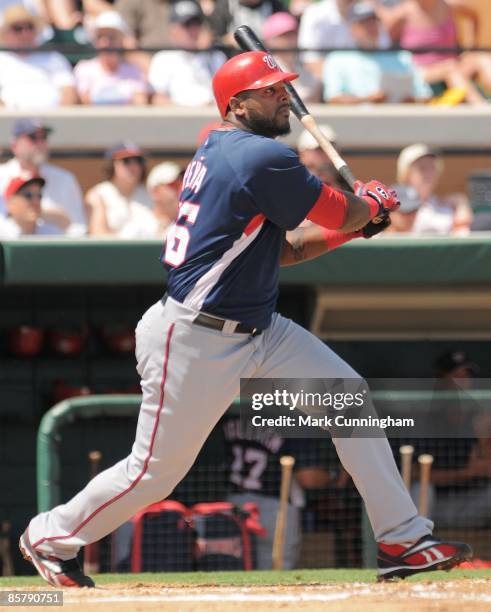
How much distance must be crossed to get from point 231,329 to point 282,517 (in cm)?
260

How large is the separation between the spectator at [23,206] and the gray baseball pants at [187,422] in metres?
3.22

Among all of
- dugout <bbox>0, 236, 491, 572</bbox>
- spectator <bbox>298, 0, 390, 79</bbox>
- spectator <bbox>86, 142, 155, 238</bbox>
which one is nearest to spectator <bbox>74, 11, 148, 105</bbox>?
spectator <bbox>86, 142, 155, 238</bbox>

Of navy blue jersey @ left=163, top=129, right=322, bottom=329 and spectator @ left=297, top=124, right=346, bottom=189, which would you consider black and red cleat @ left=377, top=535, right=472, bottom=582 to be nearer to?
navy blue jersey @ left=163, top=129, right=322, bottom=329

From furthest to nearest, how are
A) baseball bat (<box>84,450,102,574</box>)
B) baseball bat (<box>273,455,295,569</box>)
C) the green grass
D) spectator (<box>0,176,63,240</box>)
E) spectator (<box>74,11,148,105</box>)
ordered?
spectator (<box>74,11,148,105</box>) → spectator (<box>0,176,63,240</box>) → baseball bat (<box>273,455,295,569</box>) → baseball bat (<box>84,450,102,574</box>) → the green grass

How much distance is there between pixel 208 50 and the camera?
27.0 ft

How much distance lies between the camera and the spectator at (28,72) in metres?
8.27

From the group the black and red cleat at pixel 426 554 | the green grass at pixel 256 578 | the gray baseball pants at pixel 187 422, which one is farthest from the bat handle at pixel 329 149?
the green grass at pixel 256 578

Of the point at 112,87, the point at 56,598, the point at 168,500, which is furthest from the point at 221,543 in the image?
the point at 112,87

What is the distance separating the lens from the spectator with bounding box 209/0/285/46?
917 centimetres

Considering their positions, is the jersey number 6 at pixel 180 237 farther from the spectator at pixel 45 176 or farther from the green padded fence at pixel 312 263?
the spectator at pixel 45 176

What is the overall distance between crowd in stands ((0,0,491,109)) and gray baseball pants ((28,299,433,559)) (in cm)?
450

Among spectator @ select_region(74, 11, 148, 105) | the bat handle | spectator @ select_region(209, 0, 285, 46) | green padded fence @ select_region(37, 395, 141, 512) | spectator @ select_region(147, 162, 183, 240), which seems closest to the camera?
the bat handle

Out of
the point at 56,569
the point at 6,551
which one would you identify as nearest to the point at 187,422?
the point at 56,569

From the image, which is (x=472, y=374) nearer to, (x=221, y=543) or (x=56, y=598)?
(x=221, y=543)
